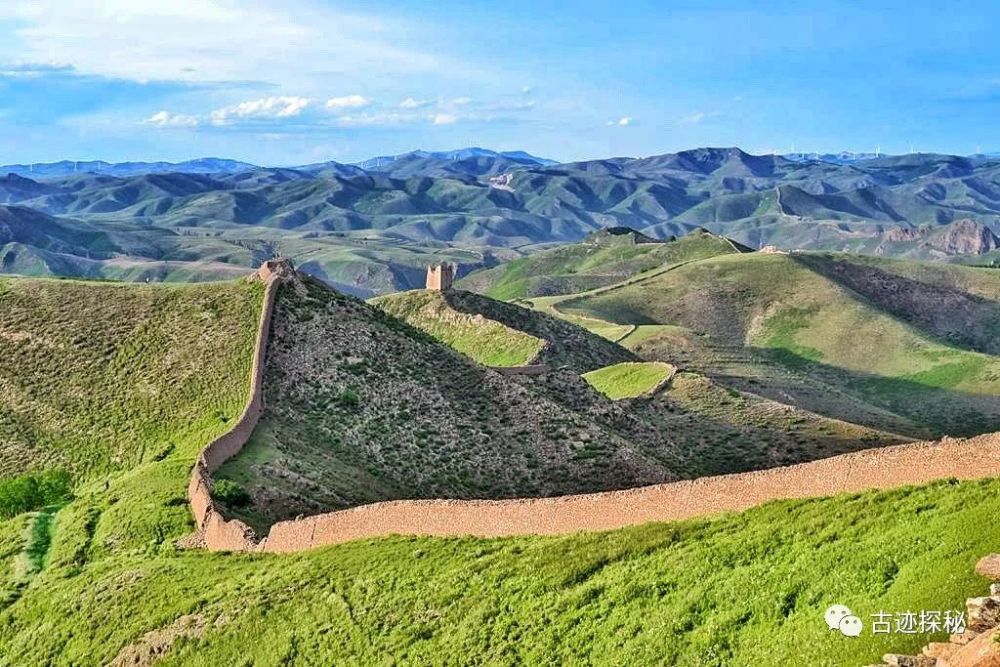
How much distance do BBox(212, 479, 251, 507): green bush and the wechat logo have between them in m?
28.7

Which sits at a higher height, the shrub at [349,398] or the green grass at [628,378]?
the shrub at [349,398]

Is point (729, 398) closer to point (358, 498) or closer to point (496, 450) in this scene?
point (496, 450)

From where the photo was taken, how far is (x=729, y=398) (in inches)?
3499

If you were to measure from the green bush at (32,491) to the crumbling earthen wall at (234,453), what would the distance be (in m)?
8.38

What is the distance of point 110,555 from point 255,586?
931cm

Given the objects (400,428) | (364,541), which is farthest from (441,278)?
(364,541)

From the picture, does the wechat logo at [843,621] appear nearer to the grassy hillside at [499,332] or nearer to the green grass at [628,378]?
the green grass at [628,378]

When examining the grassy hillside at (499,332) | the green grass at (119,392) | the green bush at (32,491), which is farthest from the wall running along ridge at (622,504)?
the grassy hillside at (499,332)

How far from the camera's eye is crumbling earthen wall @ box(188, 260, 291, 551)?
3956 cm

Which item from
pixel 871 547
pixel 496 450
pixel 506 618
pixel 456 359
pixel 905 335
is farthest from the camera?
pixel 905 335

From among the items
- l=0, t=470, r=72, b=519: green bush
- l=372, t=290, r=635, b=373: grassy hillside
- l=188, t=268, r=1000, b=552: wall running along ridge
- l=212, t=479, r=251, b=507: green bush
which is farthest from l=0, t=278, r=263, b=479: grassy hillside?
l=372, t=290, r=635, b=373: grassy hillside

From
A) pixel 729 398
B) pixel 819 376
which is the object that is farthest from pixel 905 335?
pixel 729 398

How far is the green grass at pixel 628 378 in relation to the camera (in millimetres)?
88562

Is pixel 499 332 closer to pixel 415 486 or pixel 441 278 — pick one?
pixel 441 278
